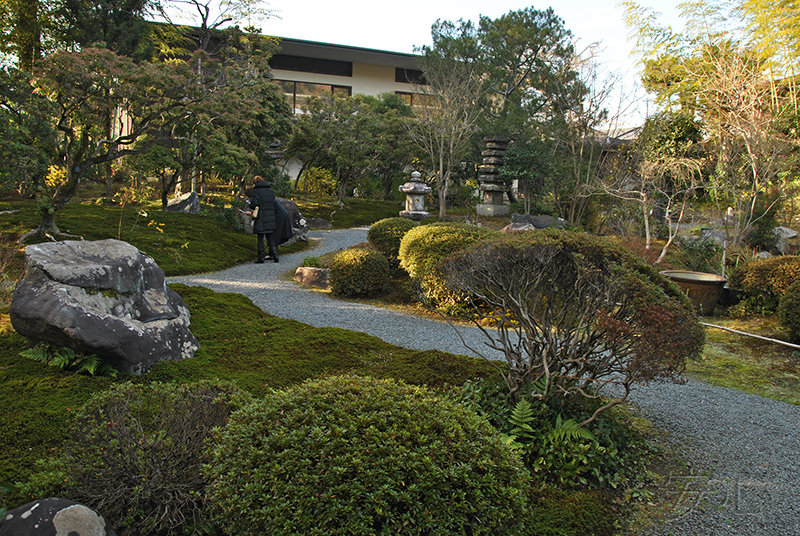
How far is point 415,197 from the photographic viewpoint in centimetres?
1562

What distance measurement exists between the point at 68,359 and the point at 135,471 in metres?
1.72

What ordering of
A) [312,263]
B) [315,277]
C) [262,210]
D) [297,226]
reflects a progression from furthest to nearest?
1. [297,226]
2. [262,210]
3. [312,263]
4. [315,277]

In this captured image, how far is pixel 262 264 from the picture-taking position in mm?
11102

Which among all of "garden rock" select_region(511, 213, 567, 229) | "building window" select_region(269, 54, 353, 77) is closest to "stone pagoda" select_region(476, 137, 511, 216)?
"garden rock" select_region(511, 213, 567, 229)

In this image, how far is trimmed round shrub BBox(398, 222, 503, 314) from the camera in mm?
7848

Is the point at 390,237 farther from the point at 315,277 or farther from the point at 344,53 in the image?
the point at 344,53

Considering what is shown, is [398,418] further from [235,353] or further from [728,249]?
[728,249]

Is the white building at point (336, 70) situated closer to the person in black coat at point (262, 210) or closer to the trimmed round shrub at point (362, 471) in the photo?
the person in black coat at point (262, 210)

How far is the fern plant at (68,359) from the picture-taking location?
3.79 meters

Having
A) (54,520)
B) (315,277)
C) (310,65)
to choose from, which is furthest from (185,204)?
(310,65)

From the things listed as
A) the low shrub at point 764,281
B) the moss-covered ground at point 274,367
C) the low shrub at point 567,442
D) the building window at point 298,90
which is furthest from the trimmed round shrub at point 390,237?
the building window at point 298,90

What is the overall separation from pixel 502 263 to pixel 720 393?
8.96ft

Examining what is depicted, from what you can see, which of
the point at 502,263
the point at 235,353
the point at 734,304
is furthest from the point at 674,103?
the point at 235,353

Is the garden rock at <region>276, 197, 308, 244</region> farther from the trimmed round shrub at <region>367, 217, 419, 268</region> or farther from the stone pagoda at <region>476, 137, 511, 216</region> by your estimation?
the stone pagoda at <region>476, 137, 511, 216</region>
